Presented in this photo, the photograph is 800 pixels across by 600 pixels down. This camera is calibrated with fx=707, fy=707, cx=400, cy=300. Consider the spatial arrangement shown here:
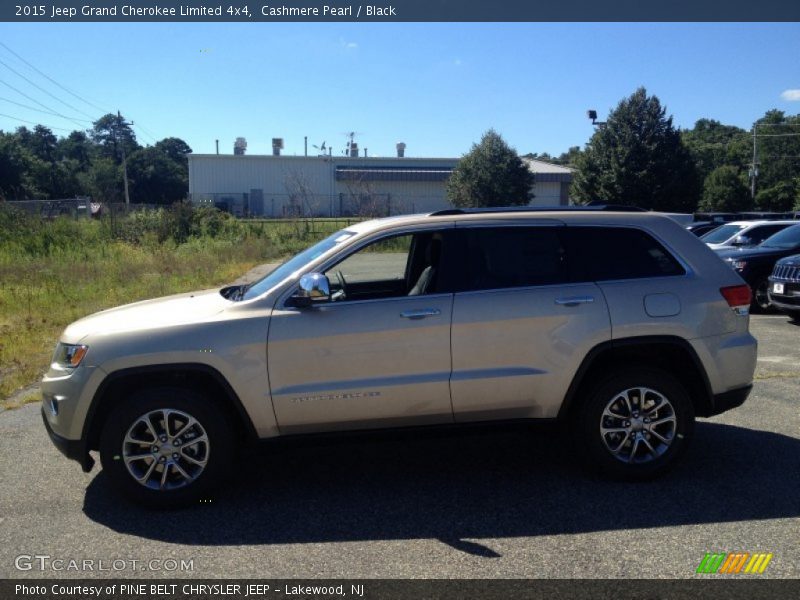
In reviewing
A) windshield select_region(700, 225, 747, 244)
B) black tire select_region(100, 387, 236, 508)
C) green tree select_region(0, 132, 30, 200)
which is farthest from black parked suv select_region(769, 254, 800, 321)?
green tree select_region(0, 132, 30, 200)

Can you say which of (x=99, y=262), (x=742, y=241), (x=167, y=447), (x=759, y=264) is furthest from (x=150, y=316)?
(x=99, y=262)

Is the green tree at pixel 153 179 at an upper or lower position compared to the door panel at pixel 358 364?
upper

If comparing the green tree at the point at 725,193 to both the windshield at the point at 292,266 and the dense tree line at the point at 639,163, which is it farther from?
the windshield at the point at 292,266

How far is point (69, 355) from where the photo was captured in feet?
15.2

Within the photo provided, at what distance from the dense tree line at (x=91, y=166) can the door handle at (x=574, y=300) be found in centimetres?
6158

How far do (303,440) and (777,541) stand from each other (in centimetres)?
286

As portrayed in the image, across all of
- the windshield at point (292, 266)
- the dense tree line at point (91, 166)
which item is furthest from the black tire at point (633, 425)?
the dense tree line at point (91, 166)

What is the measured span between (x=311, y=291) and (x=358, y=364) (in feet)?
1.84

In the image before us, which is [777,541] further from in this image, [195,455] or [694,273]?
[195,455]

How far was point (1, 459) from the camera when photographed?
18.6 feet

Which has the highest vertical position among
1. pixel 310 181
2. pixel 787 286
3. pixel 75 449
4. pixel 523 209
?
pixel 310 181

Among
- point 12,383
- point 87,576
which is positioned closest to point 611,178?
point 12,383

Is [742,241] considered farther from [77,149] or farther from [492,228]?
[77,149]

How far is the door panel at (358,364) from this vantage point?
14.9 feet
